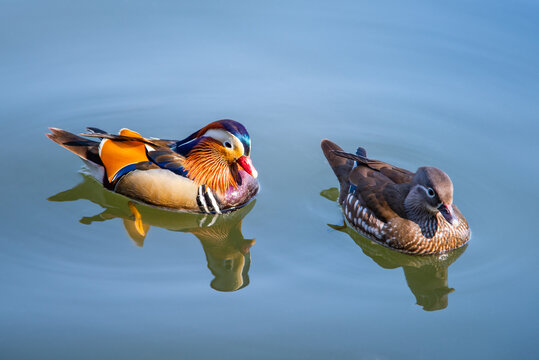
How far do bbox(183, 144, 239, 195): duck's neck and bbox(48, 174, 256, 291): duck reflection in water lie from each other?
1.02 ft

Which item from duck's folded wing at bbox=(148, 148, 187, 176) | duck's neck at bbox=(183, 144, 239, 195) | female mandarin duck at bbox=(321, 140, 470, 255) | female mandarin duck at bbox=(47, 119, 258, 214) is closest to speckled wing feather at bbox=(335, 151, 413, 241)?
female mandarin duck at bbox=(321, 140, 470, 255)

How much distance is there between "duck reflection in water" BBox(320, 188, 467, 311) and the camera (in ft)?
19.6

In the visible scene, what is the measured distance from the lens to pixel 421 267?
21.1ft

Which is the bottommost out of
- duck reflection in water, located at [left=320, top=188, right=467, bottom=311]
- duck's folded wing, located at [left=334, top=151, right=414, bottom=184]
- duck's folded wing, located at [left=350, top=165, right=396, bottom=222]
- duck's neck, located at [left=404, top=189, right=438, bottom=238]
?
duck reflection in water, located at [left=320, top=188, right=467, bottom=311]

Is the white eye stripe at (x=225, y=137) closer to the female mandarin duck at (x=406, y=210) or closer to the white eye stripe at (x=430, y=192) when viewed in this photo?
the female mandarin duck at (x=406, y=210)

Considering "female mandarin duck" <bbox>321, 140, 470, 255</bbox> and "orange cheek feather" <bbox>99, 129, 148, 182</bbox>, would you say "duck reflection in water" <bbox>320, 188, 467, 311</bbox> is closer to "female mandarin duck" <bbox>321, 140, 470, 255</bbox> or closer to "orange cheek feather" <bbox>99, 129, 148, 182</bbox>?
"female mandarin duck" <bbox>321, 140, 470, 255</bbox>

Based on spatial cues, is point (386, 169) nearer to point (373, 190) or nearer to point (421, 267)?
point (373, 190)

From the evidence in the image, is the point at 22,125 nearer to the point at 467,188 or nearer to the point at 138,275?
the point at 138,275

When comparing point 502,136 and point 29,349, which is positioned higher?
point 502,136

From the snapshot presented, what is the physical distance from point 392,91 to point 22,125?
4427 millimetres

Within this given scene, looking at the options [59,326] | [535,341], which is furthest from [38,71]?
[535,341]

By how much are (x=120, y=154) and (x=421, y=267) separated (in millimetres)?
3101

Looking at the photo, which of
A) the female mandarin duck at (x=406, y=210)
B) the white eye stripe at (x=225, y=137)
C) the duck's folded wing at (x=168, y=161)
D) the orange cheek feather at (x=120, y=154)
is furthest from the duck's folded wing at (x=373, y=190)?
the orange cheek feather at (x=120, y=154)

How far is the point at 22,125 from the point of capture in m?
7.81
